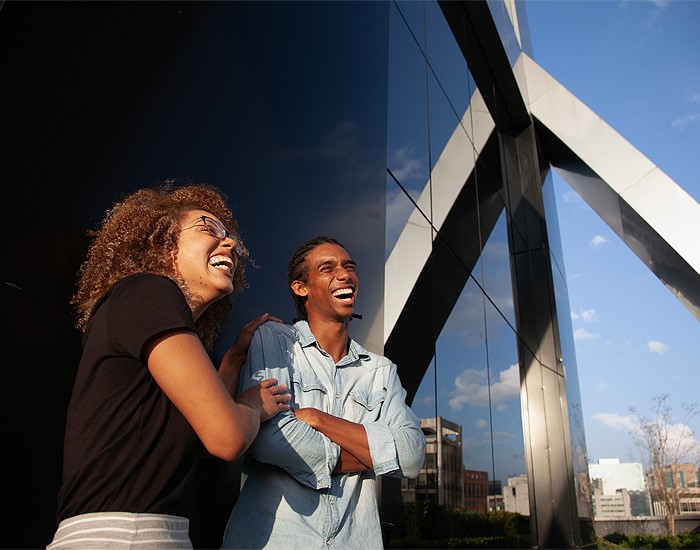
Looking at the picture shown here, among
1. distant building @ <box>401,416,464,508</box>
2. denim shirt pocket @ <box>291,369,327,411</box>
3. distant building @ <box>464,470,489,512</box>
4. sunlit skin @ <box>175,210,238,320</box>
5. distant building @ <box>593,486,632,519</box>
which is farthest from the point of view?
distant building @ <box>593,486,632,519</box>

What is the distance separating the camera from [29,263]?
1.61m

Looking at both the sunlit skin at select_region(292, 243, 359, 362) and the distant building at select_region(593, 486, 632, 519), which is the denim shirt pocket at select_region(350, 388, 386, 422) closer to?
the sunlit skin at select_region(292, 243, 359, 362)

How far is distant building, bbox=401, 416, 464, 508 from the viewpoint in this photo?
400cm

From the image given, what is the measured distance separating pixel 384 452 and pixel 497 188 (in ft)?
25.7

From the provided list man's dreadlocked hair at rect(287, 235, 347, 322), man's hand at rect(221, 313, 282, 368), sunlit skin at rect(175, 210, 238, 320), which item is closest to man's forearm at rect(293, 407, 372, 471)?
man's hand at rect(221, 313, 282, 368)

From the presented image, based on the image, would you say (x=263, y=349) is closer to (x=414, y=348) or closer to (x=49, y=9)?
(x=49, y=9)

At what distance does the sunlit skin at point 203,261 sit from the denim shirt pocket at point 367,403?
2.18ft

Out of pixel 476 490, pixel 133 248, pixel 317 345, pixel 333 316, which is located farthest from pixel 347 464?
pixel 476 490

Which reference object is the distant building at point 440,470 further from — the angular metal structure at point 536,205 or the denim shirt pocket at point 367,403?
the denim shirt pocket at point 367,403

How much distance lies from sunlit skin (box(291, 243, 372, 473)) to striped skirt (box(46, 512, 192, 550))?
0.67m

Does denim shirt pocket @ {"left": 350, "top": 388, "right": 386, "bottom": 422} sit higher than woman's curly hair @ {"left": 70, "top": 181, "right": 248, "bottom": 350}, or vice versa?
woman's curly hair @ {"left": 70, "top": 181, "right": 248, "bottom": 350}

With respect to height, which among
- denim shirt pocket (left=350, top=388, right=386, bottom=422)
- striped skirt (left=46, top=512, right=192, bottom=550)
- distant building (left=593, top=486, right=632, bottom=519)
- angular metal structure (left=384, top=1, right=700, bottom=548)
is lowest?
striped skirt (left=46, top=512, right=192, bottom=550)

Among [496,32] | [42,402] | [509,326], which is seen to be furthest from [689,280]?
[42,402]

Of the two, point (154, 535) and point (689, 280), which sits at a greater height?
point (689, 280)
